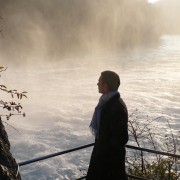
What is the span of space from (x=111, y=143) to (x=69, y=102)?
2106 centimetres

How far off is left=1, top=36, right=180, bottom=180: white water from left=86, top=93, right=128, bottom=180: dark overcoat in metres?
8.73

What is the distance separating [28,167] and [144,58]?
135ft

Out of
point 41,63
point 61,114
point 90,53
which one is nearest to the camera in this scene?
point 61,114

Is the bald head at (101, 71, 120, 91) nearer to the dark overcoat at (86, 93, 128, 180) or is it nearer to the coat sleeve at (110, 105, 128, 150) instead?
the dark overcoat at (86, 93, 128, 180)

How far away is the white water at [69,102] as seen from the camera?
46.7ft

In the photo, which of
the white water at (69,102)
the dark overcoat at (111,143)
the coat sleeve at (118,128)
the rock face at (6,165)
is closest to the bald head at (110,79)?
the dark overcoat at (111,143)

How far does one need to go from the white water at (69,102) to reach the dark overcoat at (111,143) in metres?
8.73

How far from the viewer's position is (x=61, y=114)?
21.3 meters

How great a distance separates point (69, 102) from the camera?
24594 mm

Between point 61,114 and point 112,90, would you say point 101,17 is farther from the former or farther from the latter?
point 112,90

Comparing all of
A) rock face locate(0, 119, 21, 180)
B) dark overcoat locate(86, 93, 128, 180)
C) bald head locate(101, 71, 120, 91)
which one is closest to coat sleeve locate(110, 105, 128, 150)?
dark overcoat locate(86, 93, 128, 180)

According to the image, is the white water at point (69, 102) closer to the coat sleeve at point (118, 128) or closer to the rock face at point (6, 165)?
the rock face at point (6, 165)

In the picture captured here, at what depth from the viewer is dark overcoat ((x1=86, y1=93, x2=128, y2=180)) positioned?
3564 millimetres

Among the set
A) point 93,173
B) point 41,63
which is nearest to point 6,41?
point 41,63
